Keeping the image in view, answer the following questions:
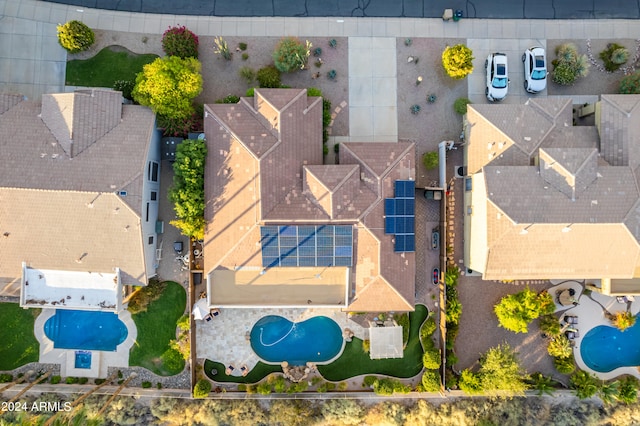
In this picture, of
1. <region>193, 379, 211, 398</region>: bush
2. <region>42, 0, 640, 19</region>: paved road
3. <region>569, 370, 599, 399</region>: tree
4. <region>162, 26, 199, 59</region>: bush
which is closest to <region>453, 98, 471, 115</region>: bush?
<region>42, 0, 640, 19</region>: paved road

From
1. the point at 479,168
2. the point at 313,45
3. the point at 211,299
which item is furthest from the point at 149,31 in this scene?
the point at 479,168

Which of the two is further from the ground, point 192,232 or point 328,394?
point 192,232

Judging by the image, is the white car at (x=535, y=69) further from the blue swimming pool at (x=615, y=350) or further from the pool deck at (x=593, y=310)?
the blue swimming pool at (x=615, y=350)

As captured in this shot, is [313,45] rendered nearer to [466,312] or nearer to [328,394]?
[466,312]

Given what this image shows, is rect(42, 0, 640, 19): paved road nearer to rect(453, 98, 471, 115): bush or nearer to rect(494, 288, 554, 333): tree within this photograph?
rect(453, 98, 471, 115): bush

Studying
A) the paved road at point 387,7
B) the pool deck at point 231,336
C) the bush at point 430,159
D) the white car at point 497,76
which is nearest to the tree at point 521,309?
the bush at point 430,159

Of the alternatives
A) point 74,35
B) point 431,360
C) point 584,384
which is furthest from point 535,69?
point 74,35
